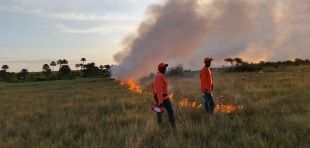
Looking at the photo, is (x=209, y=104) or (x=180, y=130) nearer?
(x=180, y=130)

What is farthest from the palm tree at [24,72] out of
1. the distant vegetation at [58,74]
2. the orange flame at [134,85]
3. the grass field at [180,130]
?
the grass field at [180,130]

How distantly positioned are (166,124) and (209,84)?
8.37 ft

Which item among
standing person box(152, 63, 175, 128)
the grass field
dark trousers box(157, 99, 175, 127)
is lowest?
the grass field

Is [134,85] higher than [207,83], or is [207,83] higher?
[207,83]

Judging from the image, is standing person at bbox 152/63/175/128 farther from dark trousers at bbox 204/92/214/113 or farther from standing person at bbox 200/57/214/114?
standing person at bbox 200/57/214/114

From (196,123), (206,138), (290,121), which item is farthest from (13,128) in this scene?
(290,121)

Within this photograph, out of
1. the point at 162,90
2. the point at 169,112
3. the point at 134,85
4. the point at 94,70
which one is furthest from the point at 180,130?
the point at 94,70

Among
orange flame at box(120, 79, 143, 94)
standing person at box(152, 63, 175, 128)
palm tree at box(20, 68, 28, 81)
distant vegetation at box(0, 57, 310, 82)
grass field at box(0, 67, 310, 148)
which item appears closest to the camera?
grass field at box(0, 67, 310, 148)

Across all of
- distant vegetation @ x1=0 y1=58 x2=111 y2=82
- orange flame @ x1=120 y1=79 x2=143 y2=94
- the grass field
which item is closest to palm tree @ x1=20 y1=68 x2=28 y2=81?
distant vegetation @ x1=0 y1=58 x2=111 y2=82

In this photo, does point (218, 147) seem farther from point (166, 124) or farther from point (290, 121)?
point (166, 124)

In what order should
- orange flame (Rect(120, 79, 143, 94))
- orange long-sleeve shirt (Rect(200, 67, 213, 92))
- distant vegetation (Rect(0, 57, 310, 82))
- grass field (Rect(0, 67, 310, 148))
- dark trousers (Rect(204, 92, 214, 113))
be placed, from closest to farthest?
1. grass field (Rect(0, 67, 310, 148))
2. dark trousers (Rect(204, 92, 214, 113))
3. orange long-sleeve shirt (Rect(200, 67, 213, 92))
4. orange flame (Rect(120, 79, 143, 94))
5. distant vegetation (Rect(0, 57, 310, 82))

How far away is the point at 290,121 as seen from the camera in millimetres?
11773

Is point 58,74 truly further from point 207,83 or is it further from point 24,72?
point 207,83

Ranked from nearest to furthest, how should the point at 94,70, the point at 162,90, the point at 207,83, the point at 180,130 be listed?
the point at 180,130 → the point at 162,90 → the point at 207,83 → the point at 94,70
